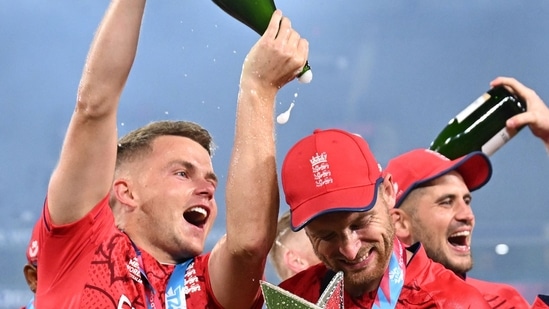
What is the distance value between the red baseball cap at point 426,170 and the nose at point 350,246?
0.82 metres

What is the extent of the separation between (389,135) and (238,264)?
3.07m

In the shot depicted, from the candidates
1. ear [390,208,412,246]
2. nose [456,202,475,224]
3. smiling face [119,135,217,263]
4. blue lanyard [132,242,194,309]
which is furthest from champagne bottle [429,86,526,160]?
blue lanyard [132,242,194,309]

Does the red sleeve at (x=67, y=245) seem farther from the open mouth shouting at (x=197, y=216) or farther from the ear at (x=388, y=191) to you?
the ear at (x=388, y=191)

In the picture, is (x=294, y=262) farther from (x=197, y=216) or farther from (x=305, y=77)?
(x=305, y=77)

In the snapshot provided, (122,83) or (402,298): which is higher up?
(122,83)

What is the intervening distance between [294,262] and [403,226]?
0.48 meters

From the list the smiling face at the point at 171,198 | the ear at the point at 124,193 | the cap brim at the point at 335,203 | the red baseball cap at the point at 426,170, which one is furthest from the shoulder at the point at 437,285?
the red baseball cap at the point at 426,170

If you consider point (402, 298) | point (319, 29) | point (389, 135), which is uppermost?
point (319, 29)

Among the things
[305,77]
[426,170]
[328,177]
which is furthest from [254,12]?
[426,170]

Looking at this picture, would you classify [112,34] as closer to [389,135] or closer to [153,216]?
[153,216]

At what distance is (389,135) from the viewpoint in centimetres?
466

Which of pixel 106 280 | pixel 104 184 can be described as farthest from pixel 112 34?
pixel 106 280

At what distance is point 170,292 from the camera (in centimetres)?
176

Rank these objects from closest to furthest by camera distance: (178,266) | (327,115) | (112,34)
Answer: (112,34) → (178,266) → (327,115)
